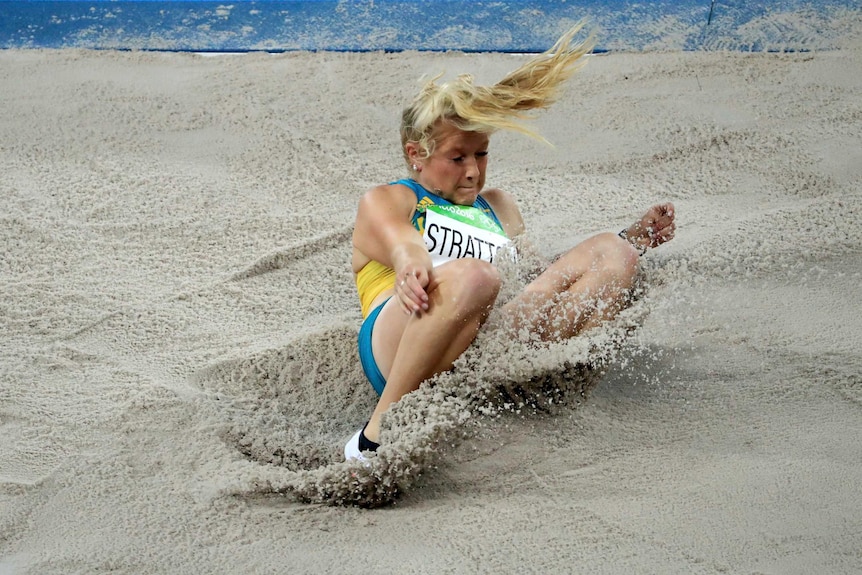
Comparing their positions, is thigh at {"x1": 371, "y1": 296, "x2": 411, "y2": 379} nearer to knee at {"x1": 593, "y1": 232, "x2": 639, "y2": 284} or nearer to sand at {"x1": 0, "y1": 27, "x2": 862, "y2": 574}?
sand at {"x1": 0, "y1": 27, "x2": 862, "y2": 574}

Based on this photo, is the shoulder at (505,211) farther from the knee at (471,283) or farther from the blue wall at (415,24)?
the blue wall at (415,24)

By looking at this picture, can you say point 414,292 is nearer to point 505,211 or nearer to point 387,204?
point 387,204

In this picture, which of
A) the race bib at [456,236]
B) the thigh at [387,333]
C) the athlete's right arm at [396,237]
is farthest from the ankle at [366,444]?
the race bib at [456,236]

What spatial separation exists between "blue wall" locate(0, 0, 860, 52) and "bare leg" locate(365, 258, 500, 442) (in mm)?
2211

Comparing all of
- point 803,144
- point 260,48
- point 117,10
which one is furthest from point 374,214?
point 117,10

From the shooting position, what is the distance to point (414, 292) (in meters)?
1.67

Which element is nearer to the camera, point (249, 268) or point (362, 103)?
point (249, 268)

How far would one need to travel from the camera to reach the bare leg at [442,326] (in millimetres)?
1664

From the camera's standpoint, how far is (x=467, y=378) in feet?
5.66

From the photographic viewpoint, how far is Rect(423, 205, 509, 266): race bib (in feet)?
6.66

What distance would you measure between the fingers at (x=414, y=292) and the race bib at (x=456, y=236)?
12.7 inches

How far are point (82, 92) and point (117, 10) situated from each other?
0.57 m

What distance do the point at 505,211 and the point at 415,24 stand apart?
1.76 metres

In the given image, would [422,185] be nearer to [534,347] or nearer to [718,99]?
[534,347]
